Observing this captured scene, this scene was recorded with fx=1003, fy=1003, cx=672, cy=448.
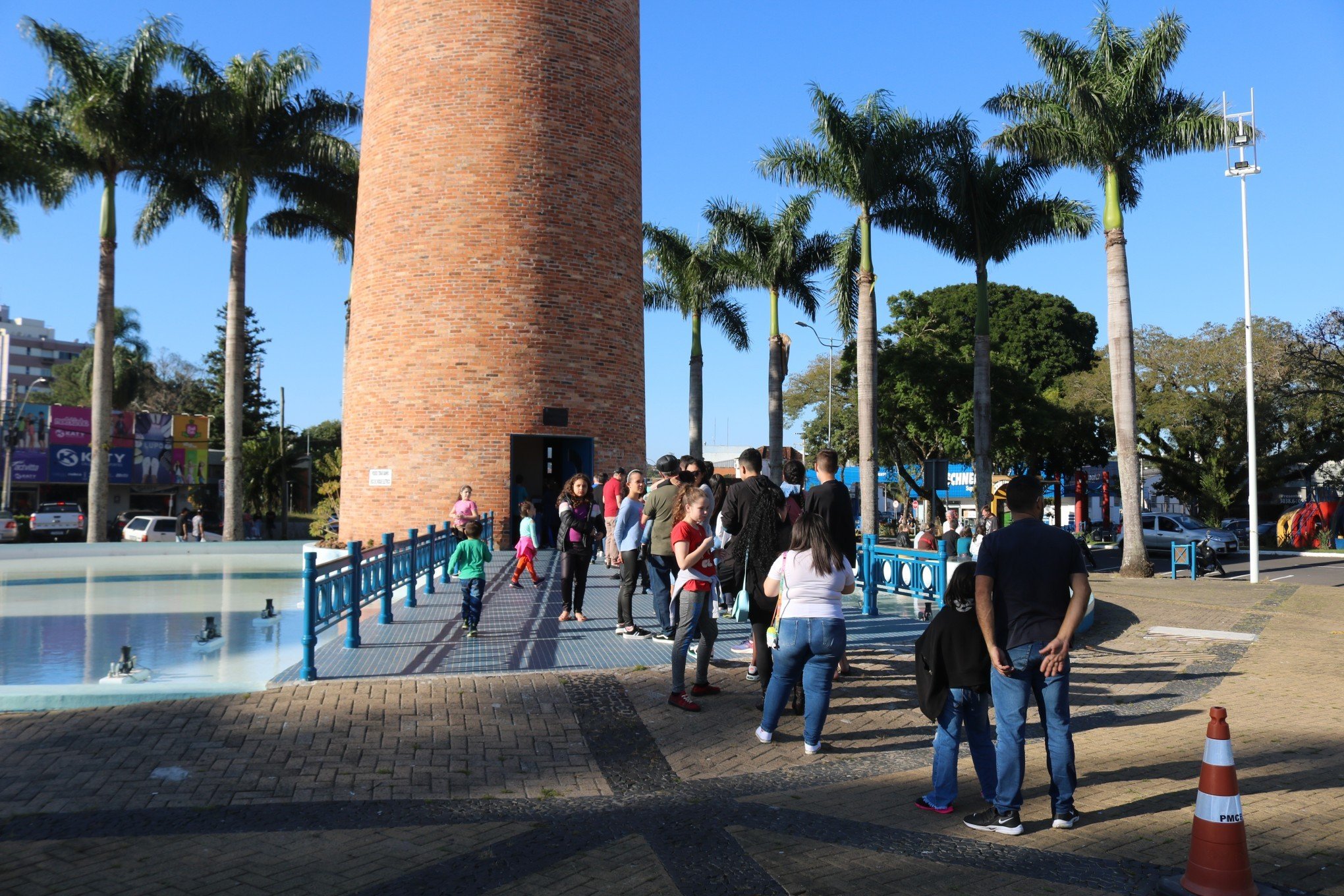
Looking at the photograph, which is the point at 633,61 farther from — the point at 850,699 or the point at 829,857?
the point at 829,857

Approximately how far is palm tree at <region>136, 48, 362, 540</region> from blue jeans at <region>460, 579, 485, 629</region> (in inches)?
832

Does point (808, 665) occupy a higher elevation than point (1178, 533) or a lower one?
higher

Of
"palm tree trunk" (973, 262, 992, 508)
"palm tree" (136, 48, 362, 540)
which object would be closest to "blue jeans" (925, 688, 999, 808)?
"palm tree trunk" (973, 262, 992, 508)

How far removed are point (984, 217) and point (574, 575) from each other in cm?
2136

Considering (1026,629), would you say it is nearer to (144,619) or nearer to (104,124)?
(144,619)

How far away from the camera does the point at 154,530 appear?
37.1m

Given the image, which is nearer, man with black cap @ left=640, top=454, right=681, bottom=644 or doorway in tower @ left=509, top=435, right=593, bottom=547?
man with black cap @ left=640, top=454, right=681, bottom=644

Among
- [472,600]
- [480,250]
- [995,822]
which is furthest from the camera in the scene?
[480,250]

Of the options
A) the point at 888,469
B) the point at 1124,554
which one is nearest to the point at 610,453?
the point at 1124,554

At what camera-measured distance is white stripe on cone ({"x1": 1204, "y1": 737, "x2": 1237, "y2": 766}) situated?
4.18 meters

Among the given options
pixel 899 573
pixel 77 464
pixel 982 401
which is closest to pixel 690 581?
pixel 899 573

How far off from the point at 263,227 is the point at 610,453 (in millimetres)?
17624

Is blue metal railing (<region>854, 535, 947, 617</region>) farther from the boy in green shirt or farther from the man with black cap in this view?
the boy in green shirt

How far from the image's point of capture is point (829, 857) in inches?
184
